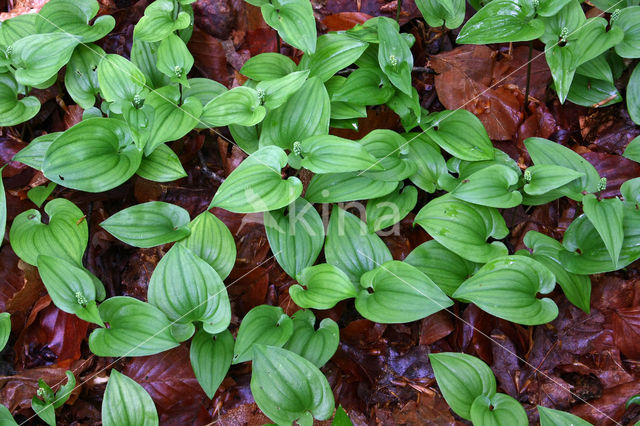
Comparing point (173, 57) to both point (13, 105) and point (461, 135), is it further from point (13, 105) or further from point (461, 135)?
point (461, 135)

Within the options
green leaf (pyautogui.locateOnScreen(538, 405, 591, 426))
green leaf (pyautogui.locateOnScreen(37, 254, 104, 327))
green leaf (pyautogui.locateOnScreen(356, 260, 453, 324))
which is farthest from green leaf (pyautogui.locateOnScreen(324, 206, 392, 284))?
green leaf (pyautogui.locateOnScreen(37, 254, 104, 327))

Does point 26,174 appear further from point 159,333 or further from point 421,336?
point 421,336

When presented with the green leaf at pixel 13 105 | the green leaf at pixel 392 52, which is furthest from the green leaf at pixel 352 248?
the green leaf at pixel 13 105

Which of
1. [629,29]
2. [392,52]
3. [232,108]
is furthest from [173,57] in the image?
[629,29]

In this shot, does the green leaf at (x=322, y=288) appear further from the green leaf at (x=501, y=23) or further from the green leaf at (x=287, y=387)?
the green leaf at (x=501, y=23)

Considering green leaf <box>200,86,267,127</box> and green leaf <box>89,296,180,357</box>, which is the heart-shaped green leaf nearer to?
green leaf <box>89,296,180,357</box>
